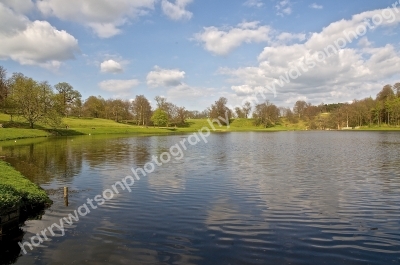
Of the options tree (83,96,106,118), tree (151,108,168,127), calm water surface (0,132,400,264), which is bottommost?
calm water surface (0,132,400,264)

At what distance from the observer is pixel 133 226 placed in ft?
41.3

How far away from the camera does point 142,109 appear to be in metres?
149

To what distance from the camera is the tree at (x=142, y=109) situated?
149 metres

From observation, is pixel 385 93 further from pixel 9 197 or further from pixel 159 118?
pixel 9 197

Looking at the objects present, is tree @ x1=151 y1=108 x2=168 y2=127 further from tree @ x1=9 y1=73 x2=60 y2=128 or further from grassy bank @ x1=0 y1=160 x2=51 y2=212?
grassy bank @ x1=0 y1=160 x2=51 y2=212

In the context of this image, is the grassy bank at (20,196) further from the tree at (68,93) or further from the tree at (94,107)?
the tree at (94,107)

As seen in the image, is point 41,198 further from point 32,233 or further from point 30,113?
point 30,113

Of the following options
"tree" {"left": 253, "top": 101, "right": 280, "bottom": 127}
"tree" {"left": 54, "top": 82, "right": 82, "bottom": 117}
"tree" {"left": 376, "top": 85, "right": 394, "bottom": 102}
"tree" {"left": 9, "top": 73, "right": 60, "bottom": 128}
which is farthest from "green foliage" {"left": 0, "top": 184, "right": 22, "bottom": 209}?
"tree" {"left": 253, "top": 101, "right": 280, "bottom": 127}

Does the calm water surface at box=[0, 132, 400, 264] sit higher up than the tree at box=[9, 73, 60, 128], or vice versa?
the tree at box=[9, 73, 60, 128]

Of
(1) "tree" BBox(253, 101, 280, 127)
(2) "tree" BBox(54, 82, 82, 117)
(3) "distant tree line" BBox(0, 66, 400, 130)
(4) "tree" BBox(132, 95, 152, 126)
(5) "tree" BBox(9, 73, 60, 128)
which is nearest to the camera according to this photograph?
(5) "tree" BBox(9, 73, 60, 128)

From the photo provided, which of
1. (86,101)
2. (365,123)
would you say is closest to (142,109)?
(86,101)

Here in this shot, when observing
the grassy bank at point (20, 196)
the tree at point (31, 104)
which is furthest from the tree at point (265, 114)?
the grassy bank at point (20, 196)

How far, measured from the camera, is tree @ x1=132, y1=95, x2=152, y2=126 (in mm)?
148750

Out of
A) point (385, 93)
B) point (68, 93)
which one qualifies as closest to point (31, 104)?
point (68, 93)
